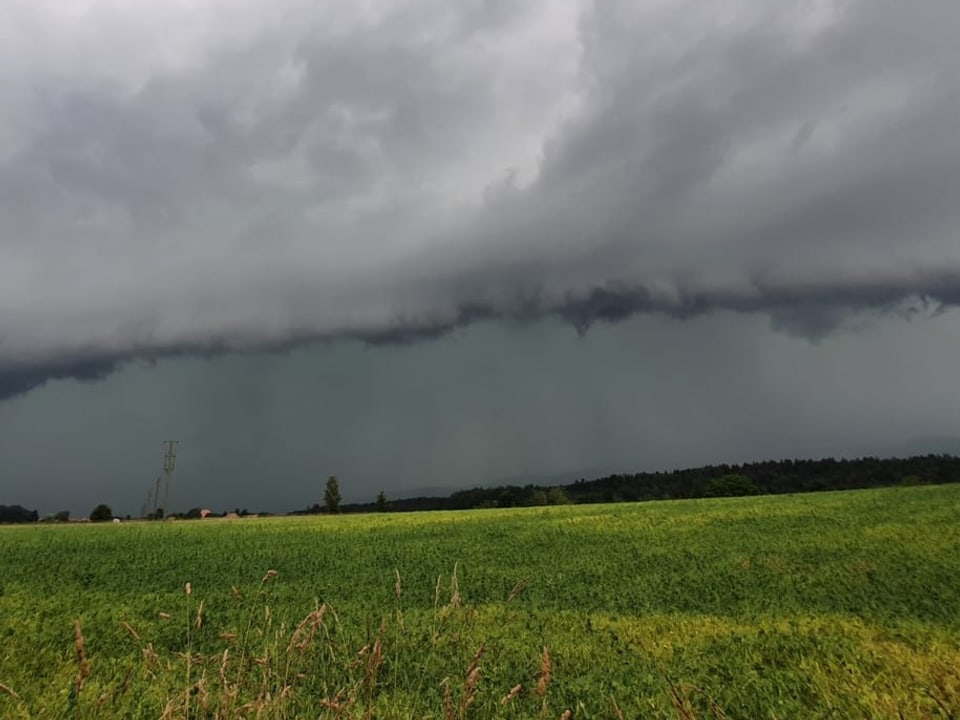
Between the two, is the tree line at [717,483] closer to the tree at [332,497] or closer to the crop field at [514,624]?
the tree at [332,497]

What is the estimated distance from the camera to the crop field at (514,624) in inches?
281

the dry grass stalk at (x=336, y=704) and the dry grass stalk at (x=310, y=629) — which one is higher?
the dry grass stalk at (x=310, y=629)

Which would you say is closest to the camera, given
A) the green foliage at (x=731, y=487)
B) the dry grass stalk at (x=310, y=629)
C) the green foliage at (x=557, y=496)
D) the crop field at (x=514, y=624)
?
the dry grass stalk at (x=310, y=629)

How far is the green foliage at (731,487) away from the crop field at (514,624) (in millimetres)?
77158

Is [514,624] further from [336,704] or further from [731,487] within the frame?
[731,487]

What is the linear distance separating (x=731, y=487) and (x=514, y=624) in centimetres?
10488

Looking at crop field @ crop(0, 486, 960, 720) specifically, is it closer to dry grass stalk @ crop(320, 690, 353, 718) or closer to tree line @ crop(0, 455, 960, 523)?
dry grass stalk @ crop(320, 690, 353, 718)

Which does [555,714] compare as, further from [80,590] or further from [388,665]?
[80,590]

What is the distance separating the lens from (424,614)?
1401cm

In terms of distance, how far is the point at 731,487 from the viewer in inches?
4205

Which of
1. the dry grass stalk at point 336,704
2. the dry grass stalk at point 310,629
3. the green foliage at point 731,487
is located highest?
the dry grass stalk at point 310,629

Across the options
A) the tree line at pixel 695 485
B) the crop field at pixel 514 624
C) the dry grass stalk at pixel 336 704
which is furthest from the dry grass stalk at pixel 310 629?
the tree line at pixel 695 485

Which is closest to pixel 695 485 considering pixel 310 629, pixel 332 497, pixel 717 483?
pixel 717 483

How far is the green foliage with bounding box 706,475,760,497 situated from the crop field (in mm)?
77158
